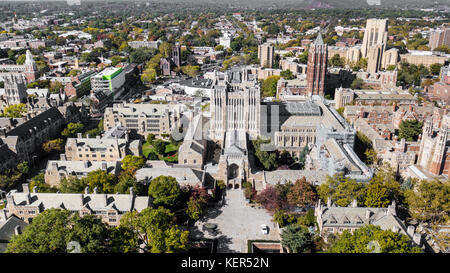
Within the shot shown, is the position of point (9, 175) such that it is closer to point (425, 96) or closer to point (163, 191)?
point (163, 191)

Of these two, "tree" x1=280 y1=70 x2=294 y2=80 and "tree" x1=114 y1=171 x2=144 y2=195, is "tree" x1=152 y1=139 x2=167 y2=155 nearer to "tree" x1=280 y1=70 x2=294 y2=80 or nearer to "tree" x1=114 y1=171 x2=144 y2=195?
"tree" x1=114 y1=171 x2=144 y2=195

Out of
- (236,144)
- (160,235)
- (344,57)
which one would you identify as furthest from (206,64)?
(160,235)

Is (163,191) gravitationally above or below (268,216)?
above

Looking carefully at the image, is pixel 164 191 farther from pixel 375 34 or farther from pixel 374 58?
pixel 375 34

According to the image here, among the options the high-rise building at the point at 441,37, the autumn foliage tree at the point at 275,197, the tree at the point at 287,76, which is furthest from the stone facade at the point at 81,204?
the high-rise building at the point at 441,37

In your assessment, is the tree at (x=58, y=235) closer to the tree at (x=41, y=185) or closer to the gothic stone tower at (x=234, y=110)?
the tree at (x=41, y=185)

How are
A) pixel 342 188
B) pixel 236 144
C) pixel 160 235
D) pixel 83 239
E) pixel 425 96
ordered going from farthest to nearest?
pixel 425 96 < pixel 236 144 < pixel 342 188 < pixel 160 235 < pixel 83 239
